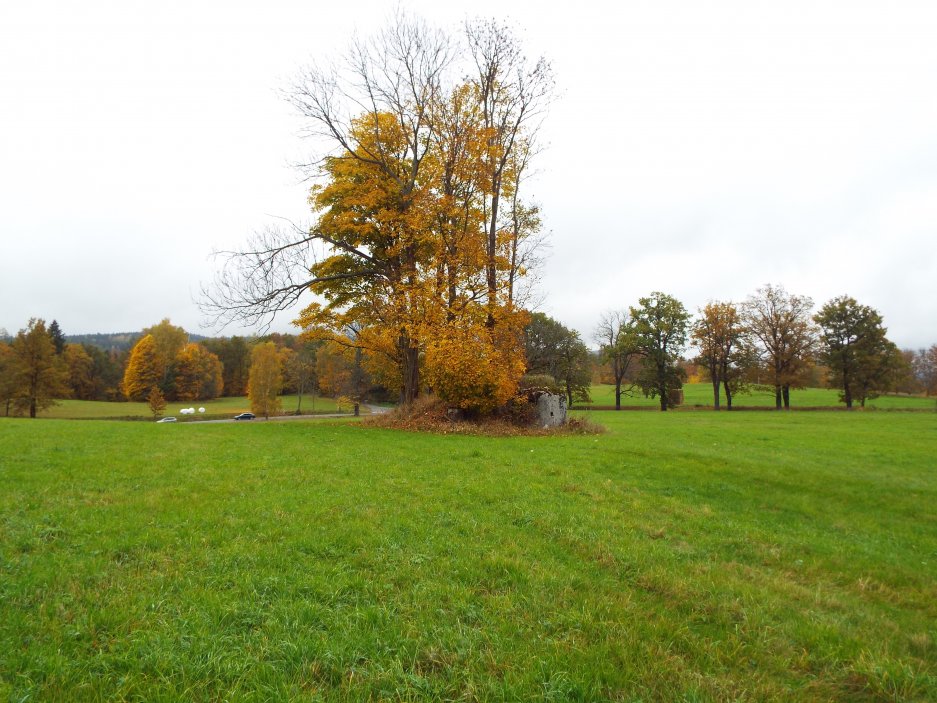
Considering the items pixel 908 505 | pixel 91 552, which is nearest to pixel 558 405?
pixel 908 505

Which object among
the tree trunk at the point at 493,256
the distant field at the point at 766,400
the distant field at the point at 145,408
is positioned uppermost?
the tree trunk at the point at 493,256

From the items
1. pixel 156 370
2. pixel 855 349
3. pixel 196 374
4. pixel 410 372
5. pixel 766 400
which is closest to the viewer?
pixel 410 372

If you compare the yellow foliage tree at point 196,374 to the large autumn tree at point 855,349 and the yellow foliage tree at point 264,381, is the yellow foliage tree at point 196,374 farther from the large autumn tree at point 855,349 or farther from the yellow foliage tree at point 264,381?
the large autumn tree at point 855,349

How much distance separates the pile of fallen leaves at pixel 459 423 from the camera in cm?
1655

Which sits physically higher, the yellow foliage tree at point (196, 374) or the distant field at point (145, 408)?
the yellow foliage tree at point (196, 374)

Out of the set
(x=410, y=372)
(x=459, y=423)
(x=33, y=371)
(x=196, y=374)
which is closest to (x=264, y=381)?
(x=33, y=371)

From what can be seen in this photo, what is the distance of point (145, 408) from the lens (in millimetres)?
56969

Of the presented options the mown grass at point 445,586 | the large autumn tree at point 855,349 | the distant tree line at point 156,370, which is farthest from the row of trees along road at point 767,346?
the mown grass at point 445,586

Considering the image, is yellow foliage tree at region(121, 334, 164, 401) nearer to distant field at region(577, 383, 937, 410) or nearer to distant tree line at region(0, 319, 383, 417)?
distant tree line at region(0, 319, 383, 417)

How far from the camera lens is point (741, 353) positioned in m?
46.6

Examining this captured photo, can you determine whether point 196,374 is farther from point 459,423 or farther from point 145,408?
point 459,423

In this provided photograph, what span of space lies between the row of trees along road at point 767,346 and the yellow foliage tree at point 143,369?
57513mm

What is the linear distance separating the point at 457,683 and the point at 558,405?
15.9 metres

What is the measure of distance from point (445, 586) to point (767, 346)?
2058 inches
